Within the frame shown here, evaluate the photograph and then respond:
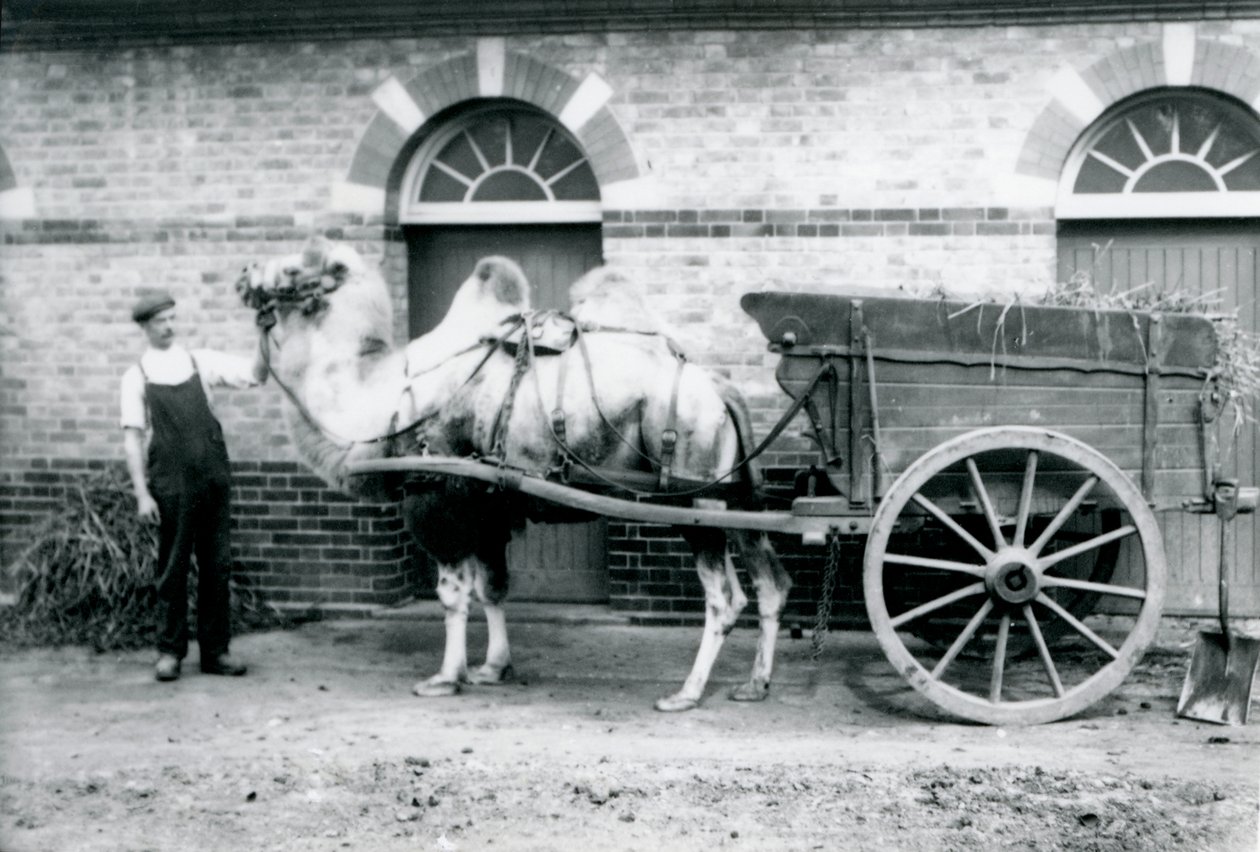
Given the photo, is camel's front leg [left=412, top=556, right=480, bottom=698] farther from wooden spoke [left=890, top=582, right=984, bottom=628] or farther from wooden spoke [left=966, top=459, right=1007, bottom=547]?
wooden spoke [left=966, top=459, right=1007, bottom=547]

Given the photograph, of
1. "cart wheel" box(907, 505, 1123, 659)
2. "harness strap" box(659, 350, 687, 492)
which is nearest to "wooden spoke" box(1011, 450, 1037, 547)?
"cart wheel" box(907, 505, 1123, 659)

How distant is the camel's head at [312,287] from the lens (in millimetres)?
7082

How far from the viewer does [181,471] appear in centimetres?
747

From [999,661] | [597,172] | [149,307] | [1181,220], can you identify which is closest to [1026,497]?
[999,661]

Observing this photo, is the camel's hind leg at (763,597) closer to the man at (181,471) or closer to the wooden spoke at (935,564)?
the wooden spoke at (935,564)

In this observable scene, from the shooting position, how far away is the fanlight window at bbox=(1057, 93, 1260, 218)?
820 centimetres

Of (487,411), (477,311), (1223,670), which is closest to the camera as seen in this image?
(1223,670)

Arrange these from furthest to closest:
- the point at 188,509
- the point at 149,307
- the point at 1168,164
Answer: the point at 1168,164, the point at 188,509, the point at 149,307

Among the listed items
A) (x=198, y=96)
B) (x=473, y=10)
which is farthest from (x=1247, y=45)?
(x=198, y=96)

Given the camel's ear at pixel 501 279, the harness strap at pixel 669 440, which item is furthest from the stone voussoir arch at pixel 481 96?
the harness strap at pixel 669 440

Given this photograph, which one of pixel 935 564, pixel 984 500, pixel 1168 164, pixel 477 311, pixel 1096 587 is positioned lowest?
pixel 1096 587

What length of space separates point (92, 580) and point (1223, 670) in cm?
650

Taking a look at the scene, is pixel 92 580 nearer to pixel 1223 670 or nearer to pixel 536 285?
pixel 536 285

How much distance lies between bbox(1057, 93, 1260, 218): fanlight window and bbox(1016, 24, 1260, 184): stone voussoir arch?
0.60 feet
